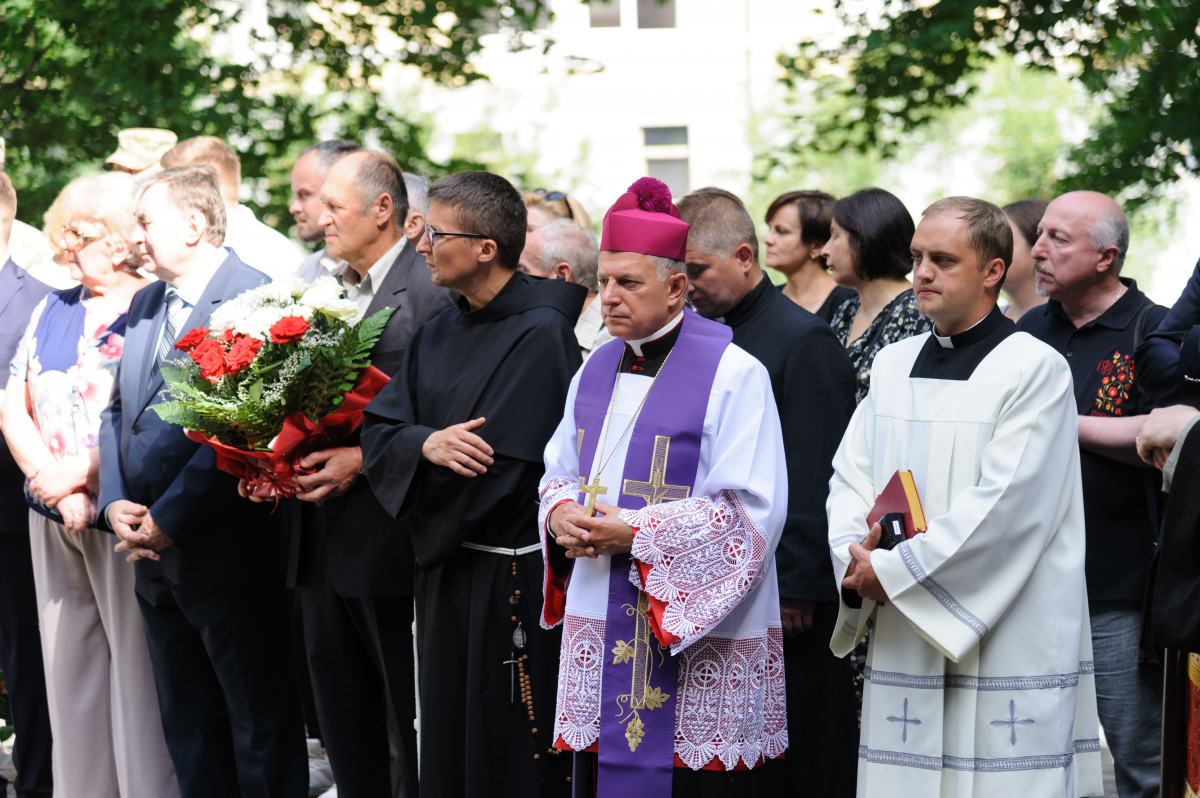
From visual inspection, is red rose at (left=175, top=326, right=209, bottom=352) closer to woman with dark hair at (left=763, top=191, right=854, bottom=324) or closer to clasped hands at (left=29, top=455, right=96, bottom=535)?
clasped hands at (left=29, top=455, right=96, bottom=535)

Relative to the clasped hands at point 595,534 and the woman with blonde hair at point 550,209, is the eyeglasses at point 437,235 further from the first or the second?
the woman with blonde hair at point 550,209

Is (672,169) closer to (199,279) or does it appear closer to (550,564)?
(199,279)

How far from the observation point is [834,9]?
10.2 metres

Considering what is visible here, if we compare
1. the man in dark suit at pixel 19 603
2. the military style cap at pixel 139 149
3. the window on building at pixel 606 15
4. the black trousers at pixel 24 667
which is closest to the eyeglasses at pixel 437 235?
the man in dark suit at pixel 19 603

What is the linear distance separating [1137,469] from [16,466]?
199 inches

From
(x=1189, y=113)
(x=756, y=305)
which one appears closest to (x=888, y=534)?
(x=756, y=305)

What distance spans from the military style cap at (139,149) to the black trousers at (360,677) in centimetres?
322

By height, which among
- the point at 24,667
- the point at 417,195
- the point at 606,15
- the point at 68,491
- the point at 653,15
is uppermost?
the point at 653,15

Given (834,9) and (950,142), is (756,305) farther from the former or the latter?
(950,142)

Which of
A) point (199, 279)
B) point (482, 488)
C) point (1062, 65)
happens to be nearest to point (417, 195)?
point (199, 279)

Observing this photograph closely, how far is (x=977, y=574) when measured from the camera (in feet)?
11.7

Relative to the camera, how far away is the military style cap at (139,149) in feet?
22.5

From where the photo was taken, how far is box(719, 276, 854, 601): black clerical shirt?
14.1 ft

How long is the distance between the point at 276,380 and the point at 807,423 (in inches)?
76.4
